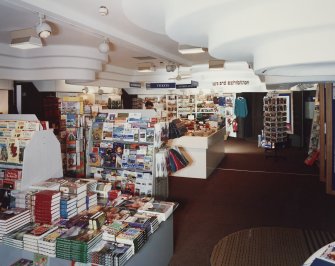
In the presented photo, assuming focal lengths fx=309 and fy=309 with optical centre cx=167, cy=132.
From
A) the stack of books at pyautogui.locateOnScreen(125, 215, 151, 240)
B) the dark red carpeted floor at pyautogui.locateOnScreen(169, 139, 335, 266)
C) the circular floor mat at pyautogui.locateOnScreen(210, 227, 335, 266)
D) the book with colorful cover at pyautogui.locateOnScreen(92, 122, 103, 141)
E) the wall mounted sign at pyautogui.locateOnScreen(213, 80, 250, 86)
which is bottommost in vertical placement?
the circular floor mat at pyautogui.locateOnScreen(210, 227, 335, 266)

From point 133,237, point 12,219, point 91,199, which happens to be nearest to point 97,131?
point 91,199

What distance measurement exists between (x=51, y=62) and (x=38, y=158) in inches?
145

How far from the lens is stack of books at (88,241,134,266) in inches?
108

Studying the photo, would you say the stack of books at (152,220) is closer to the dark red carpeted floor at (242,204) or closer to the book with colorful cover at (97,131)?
the dark red carpeted floor at (242,204)

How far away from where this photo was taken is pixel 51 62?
680 centimetres

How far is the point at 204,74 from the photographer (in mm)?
12164

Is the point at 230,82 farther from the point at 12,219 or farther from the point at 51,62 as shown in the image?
the point at 12,219

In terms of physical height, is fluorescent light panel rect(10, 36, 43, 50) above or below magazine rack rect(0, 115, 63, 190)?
above

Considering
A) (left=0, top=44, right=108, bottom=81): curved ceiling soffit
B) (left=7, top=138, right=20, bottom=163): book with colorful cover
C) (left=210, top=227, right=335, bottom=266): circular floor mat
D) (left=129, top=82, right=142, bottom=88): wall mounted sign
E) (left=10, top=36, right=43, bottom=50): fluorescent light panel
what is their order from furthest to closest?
(left=129, top=82, right=142, bottom=88): wall mounted sign < (left=0, top=44, right=108, bottom=81): curved ceiling soffit < (left=10, top=36, right=43, bottom=50): fluorescent light panel < (left=210, top=227, right=335, bottom=266): circular floor mat < (left=7, top=138, right=20, bottom=163): book with colorful cover

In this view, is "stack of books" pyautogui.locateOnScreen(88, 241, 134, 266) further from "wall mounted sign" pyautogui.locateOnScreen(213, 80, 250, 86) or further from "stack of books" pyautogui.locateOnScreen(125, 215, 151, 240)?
"wall mounted sign" pyautogui.locateOnScreen(213, 80, 250, 86)

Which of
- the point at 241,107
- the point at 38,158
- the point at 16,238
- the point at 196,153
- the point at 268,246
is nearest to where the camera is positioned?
the point at 16,238

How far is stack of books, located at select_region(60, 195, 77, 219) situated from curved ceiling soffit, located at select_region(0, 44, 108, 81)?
4.02 meters

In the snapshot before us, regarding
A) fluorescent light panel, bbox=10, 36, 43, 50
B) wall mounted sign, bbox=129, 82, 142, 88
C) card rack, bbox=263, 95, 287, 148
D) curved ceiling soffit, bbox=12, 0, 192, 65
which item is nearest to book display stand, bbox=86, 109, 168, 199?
curved ceiling soffit, bbox=12, 0, 192, 65

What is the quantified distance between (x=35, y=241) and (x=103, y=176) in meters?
2.33
